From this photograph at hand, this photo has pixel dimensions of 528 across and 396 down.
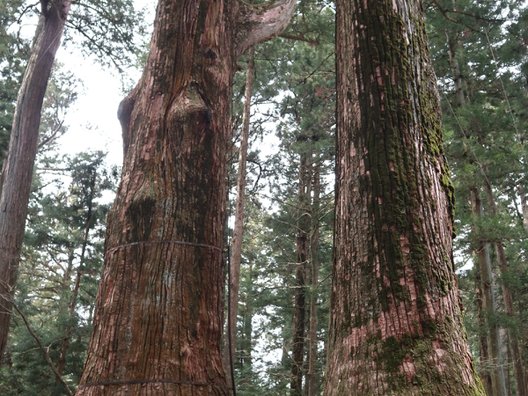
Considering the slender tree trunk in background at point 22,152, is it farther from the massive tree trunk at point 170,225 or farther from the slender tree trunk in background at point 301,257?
the slender tree trunk in background at point 301,257

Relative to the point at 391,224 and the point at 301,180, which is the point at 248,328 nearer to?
the point at 301,180

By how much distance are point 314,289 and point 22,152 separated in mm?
6471

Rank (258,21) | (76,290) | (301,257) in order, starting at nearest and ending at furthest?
1. (258,21)
2. (76,290)
3. (301,257)

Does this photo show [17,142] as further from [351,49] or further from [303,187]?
[303,187]

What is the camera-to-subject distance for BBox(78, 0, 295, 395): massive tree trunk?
2541 mm

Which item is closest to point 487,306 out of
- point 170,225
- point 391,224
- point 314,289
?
point 314,289

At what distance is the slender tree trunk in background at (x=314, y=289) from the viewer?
11414 mm

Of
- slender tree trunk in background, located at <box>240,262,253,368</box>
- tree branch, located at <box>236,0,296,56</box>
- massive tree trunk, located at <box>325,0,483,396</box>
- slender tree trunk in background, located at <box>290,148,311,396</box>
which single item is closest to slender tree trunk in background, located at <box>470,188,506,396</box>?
slender tree trunk in background, located at <box>290,148,311,396</box>

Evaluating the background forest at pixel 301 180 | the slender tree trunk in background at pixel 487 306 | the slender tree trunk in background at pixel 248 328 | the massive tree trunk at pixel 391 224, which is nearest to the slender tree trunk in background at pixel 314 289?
the background forest at pixel 301 180

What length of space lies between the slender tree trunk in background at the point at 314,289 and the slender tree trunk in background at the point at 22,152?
20.3 ft

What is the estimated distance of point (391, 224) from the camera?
1950 mm

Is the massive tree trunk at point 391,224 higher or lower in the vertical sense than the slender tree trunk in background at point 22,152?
lower

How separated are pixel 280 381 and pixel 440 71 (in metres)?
9.53

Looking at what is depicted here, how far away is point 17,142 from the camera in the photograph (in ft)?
26.3
